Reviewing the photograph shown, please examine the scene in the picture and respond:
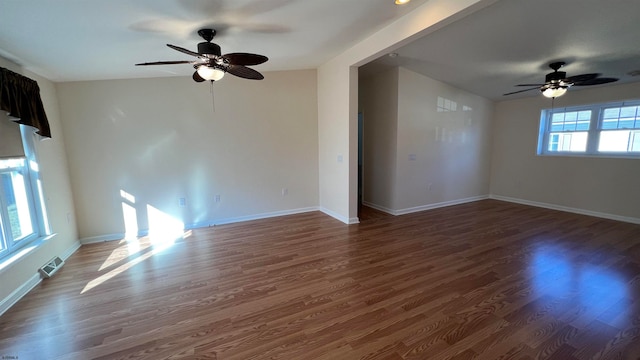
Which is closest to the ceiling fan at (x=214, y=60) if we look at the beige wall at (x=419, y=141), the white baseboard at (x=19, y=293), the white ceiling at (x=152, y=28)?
the white ceiling at (x=152, y=28)

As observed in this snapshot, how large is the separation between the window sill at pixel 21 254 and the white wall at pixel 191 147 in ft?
2.94

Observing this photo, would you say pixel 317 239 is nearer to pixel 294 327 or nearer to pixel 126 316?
pixel 294 327

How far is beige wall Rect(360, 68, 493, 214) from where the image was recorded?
470cm

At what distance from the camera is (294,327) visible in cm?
191

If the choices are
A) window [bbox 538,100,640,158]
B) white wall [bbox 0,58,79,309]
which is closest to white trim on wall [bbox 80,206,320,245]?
white wall [bbox 0,58,79,309]

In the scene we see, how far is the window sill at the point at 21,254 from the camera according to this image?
2252 mm

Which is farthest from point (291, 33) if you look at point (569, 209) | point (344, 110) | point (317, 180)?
point (569, 209)

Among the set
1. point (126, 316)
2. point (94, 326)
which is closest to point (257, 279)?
point (126, 316)

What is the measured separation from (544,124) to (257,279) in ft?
21.2

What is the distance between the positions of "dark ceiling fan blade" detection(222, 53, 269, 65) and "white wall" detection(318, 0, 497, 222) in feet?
5.23

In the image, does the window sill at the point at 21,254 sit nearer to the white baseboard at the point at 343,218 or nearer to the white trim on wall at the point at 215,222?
the white trim on wall at the point at 215,222

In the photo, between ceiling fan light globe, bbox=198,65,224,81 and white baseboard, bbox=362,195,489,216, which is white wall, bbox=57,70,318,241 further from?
ceiling fan light globe, bbox=198,65,224,81

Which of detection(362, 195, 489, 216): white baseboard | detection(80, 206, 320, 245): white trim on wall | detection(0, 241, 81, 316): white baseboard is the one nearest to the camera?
detection(0, 241, 81, 316): white baseboard

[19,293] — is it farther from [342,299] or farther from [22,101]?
[342,299]
